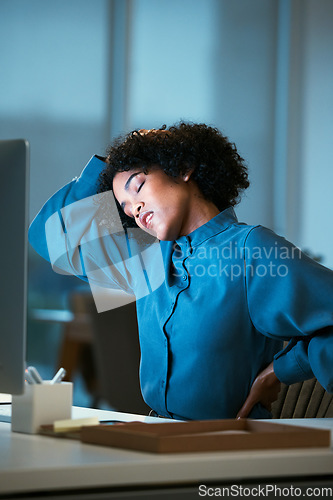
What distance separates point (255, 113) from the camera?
4398 mm

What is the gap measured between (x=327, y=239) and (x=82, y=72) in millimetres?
1818

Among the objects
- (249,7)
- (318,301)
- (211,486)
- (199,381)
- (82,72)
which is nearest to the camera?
(211,486)

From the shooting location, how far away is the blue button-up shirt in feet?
4.12

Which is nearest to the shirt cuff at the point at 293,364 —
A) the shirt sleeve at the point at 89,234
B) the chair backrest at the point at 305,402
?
the chair backrest at the point at 305,402

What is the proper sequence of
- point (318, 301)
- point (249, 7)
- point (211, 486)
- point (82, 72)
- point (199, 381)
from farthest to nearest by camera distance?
point (249, 7) → point (82, 72) → point (199, 381) → point (318, 301) → point (211, 486)

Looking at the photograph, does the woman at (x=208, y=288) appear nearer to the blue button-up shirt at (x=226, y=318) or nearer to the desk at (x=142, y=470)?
the blue button-up shirt at (x=226, y=318)

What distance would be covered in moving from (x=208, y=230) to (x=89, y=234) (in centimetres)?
43

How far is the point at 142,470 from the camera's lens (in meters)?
0.70

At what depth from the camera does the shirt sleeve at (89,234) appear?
1.74 metres

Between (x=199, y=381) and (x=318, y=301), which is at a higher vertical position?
(x=318, y=301)

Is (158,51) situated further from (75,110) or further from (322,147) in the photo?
(322,147)

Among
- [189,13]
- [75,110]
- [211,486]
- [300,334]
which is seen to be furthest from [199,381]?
[189,13]

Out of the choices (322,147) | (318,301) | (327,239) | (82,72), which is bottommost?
(327,239)

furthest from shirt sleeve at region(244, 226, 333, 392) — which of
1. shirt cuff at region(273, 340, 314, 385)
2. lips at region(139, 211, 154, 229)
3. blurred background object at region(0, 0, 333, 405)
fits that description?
blurred background object at region(0, 0, 333, 405)
